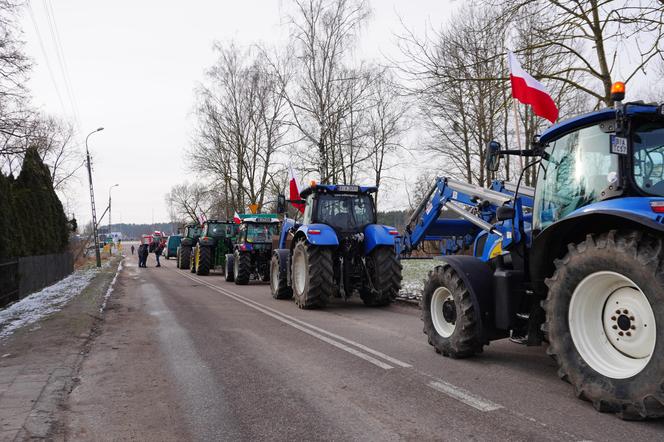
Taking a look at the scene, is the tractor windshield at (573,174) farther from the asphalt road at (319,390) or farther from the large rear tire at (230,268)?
the large rear tire at (230,268)

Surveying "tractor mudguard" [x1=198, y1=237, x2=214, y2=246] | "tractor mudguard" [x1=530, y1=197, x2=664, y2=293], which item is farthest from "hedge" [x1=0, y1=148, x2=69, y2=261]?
"tractor mudguard" [x1=530, y1=197, x2=664, y2=293]

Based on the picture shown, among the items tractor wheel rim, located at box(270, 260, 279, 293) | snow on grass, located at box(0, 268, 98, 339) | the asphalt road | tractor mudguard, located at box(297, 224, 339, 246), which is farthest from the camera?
tractor wheel rim, located at box(270, 260, 279, 293)

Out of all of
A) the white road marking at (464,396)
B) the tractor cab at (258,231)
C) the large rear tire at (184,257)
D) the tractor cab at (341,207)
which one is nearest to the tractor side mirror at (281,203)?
the tractor cab at (341,207)

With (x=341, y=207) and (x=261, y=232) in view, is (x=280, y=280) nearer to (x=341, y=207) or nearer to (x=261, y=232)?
(x=341, y=207)

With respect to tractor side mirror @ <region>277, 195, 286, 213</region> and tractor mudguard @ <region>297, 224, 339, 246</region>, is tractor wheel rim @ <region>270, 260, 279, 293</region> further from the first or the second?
tractor mudguard @ <region>297, 224, 339, 246</region>

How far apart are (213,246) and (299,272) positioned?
1293 centimetres

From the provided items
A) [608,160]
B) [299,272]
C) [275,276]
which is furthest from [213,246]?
[608,160]

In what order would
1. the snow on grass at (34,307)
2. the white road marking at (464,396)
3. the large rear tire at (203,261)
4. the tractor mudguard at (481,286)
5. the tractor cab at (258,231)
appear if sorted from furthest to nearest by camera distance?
the large rear tire at (203,261) → the tractor cab at (258,231) → the snow on grass at (34,307) → the tractor mudguard at (481,286) → the white road marking at (464,396)

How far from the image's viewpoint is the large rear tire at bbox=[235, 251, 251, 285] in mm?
16812

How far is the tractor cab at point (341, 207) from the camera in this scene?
1088cm

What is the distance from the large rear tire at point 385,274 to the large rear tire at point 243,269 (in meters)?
7.63

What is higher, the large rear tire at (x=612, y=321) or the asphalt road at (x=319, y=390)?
the large rear tire at (x=612, y=321)

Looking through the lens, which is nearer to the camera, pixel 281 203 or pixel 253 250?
pixel 281 203

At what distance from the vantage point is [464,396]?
4297 millimetres
